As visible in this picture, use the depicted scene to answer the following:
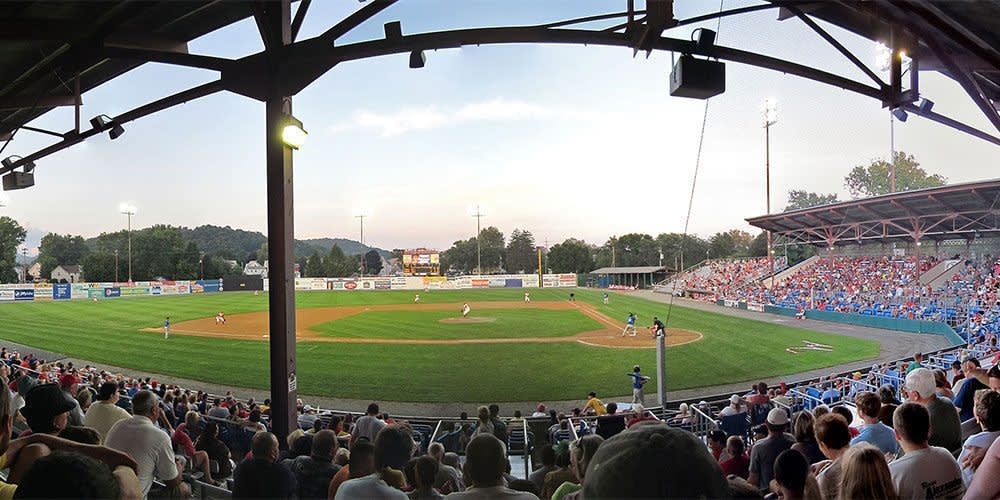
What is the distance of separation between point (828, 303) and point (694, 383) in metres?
16.1

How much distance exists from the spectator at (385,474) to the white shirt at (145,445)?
1589mm

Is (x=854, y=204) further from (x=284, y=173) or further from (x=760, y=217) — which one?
(x=284, y=173)

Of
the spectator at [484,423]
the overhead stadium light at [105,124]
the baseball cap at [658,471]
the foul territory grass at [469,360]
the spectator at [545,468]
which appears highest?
the overhead stadium light at [105,124]

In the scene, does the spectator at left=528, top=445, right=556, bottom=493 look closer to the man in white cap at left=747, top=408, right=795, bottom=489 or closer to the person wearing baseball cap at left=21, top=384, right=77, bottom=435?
the man in white cap at left=747, top=408, right=795, bottom=489

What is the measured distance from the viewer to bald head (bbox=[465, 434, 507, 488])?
2.34m

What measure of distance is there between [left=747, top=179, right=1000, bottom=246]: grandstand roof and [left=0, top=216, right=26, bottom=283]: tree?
89.0 m

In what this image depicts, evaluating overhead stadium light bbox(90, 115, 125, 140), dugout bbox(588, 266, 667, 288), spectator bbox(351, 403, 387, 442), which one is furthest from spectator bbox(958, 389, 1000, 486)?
dugout bbox(588, 266, 667, 288)

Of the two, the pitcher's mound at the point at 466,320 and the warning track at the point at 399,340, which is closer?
the warning track at the point at 399,340

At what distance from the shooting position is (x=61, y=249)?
325ft

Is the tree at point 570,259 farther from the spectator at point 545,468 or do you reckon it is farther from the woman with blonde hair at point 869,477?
the woman with blonde hair at point 869,477

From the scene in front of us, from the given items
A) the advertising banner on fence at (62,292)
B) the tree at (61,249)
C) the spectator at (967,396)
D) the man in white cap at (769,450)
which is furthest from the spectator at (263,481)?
the tree at (61,249)

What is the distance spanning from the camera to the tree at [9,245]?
2803 inches

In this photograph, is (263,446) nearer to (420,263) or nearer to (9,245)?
(420,263)

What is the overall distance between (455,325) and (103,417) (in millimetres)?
28565
